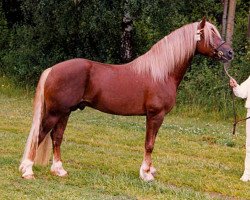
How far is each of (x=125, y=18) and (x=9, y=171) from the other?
34.7ft

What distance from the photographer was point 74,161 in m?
8.23

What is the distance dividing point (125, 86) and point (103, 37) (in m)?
10.7

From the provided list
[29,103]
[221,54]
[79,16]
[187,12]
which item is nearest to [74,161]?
[221,54]

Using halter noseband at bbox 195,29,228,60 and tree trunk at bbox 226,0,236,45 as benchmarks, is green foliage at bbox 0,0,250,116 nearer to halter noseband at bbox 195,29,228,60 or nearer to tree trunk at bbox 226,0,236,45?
tree trunk at bbox 226,0,236,45

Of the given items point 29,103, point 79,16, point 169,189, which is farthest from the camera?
point 79,16

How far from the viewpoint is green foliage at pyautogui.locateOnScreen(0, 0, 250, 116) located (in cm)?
1570

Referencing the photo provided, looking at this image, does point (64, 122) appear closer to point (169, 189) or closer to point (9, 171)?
point (9, 171)

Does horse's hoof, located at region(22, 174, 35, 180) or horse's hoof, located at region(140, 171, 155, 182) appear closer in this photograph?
horse's hoof, located at region(22, 174, 35, 180)

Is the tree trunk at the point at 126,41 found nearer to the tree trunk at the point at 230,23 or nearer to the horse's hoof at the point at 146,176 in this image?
the tree trunk at the point at 230,23

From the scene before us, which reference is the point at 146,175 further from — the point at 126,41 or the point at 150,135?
the point at 126,41

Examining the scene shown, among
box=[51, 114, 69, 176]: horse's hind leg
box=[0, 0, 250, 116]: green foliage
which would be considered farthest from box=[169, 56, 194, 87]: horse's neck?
box=[0, 0, 250, 116]: green foliage

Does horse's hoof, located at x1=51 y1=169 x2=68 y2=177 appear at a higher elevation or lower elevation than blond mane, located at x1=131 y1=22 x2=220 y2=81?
lower

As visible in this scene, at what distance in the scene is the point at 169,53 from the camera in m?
7.20

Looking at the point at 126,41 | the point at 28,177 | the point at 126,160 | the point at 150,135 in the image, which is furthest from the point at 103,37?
the point at 28,177
